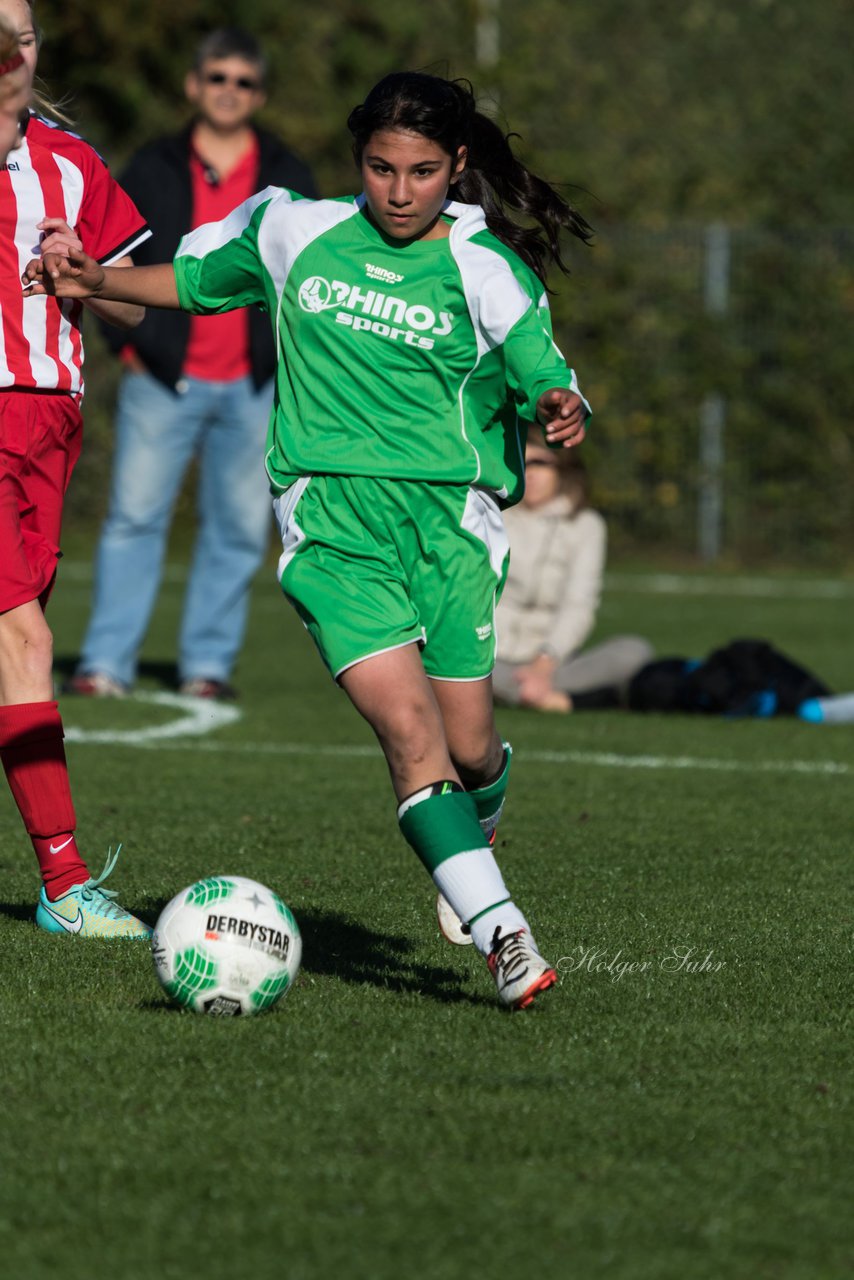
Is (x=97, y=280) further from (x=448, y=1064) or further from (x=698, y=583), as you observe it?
(x=698, y=583)

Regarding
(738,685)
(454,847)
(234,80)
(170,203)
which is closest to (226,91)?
(234,80)

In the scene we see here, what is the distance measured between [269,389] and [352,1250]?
7323mm

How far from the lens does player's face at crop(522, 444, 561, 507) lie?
9.26 metres

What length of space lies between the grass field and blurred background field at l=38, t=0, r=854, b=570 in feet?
33.1

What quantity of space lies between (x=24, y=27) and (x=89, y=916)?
2.08m

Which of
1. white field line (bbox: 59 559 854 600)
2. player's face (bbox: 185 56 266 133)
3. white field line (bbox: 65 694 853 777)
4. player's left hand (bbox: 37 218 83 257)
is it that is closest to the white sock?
player's left hand (bbox: 37 218 83 257)

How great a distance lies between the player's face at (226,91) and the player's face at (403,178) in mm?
5172

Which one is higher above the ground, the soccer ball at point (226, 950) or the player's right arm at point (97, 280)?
the player's right arm at point (97, 280)

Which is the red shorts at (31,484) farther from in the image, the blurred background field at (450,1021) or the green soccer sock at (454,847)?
the green soccer sock at (454,847)

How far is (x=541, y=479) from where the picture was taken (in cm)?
941

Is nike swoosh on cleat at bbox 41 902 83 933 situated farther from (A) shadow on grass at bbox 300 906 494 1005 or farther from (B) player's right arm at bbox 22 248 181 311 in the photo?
(B) player's right arm at bbox 22 248 181 311

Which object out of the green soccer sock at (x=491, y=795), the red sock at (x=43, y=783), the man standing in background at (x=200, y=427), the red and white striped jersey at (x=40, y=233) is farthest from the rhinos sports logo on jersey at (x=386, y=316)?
the man standing in background at (x=200, y=427)

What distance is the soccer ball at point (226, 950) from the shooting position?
405 centimetres

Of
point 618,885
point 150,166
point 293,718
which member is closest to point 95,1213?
point 618,885
